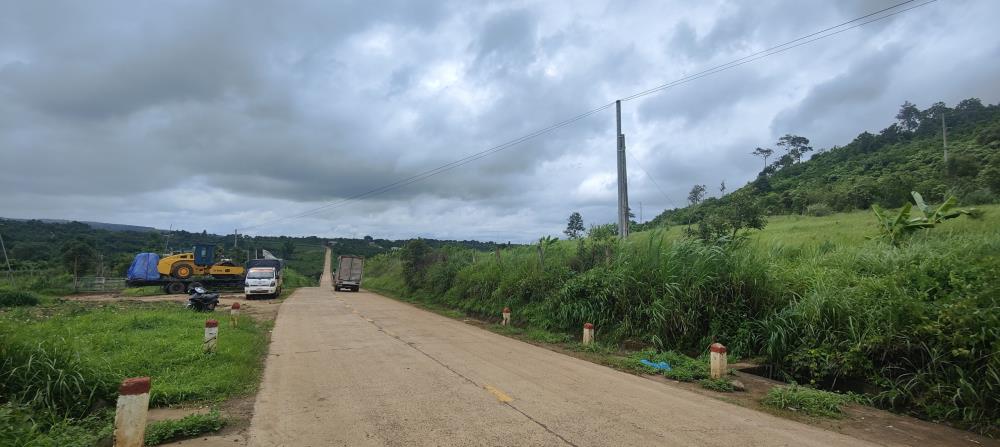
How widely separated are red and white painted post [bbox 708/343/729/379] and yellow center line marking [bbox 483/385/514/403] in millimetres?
3524

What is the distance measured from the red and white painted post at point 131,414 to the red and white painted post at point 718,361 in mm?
7345

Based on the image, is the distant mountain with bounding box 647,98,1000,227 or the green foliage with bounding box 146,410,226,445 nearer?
the green foliage with bounding box 146,410,226,445

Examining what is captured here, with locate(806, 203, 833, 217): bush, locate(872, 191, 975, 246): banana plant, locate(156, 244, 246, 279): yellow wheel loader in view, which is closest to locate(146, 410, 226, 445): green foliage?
locate(872, 191, 975, 246): banana plant

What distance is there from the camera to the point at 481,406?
19.5 feet

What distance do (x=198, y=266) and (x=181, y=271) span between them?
1185 mm

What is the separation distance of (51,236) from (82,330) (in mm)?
79521

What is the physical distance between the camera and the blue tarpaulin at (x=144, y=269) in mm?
34719

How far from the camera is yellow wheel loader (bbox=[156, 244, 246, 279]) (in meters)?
34.7

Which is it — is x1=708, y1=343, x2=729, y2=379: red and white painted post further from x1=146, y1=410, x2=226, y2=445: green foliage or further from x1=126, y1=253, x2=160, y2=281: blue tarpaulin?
x1=126, y1=253, x2=160, y2=281: blue tarpaulin

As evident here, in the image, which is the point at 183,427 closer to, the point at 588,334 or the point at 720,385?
the point at 720,385

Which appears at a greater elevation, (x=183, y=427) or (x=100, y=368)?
(x=100, y=368)

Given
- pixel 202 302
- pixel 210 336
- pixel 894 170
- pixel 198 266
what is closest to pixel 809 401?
pixel 210 336

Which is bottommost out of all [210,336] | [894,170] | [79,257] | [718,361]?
[718,361]

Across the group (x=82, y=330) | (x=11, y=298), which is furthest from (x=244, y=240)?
(x=82, y=330)
